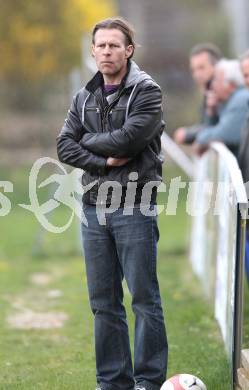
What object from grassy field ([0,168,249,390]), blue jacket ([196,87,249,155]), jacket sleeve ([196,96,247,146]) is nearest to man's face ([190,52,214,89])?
blue jacket ([196,87,249,155])

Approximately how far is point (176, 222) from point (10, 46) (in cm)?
814

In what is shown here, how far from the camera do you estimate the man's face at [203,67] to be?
9.30 metres

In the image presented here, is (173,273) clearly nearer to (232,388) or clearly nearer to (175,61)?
(232,388)

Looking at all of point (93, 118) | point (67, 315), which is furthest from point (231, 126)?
point (93, 118)

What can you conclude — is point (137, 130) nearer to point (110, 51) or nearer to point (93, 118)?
→ point (93, 118)

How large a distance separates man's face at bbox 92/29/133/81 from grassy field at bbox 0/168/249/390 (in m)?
2.01

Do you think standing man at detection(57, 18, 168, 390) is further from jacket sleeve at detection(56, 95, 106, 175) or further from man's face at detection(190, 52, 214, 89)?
man's face at detection(190, 52, 214, 89)

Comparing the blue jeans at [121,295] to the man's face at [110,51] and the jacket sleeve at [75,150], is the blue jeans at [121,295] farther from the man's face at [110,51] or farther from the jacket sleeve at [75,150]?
the man's face at [110,51]

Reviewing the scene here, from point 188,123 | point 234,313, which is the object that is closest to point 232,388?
point 234,313

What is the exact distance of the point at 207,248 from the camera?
907cm

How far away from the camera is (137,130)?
516 cm

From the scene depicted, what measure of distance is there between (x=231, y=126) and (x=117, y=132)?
3.42 m

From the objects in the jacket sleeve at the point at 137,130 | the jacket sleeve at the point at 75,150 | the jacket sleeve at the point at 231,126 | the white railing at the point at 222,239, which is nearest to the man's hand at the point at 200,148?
the white railing at the point at 222,239

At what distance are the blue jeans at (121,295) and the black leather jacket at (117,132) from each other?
0.74ft
